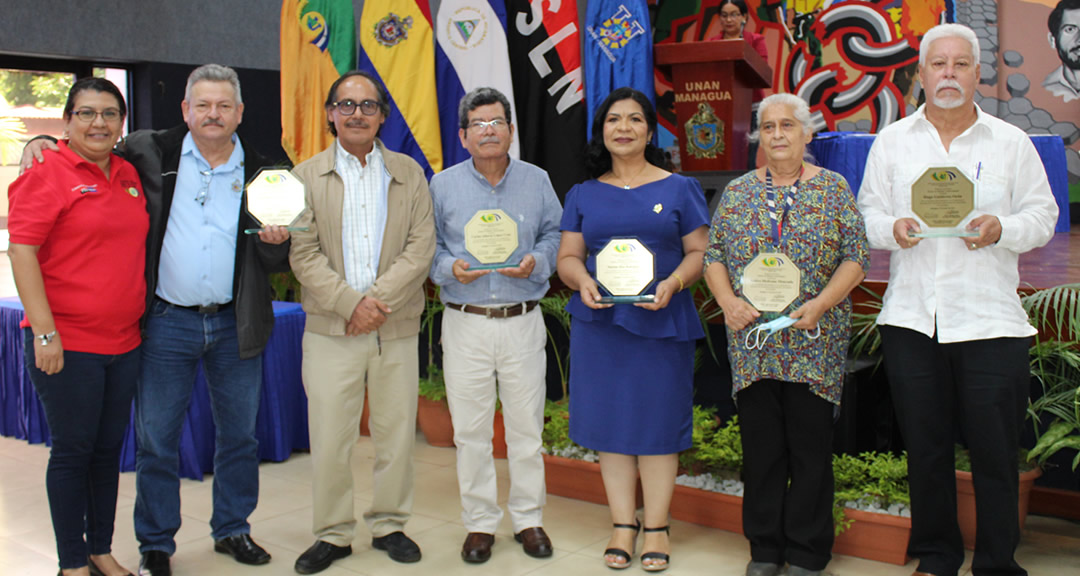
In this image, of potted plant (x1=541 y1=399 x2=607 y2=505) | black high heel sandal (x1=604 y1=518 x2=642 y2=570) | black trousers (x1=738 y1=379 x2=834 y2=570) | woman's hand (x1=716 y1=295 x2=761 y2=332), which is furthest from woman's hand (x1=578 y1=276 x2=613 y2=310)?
potted plant (x1=541 y1=399 x2=607 y2=505)

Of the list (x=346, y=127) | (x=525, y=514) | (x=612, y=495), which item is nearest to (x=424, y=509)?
(x=525, y=514)

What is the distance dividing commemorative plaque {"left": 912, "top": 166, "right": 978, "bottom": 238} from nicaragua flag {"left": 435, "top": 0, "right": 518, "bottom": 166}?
8.15ft

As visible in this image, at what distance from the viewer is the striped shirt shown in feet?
9.04

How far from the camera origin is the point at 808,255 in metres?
2.45

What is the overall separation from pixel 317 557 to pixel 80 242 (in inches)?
48.0

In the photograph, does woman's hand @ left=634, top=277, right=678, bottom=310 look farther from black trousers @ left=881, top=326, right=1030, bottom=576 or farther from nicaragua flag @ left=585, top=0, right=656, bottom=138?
nicaragua flag @ left=585, top=0, right=656, bottom=138

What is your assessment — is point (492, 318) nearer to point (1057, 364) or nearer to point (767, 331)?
point (767, 331)

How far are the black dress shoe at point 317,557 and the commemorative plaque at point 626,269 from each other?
125cm

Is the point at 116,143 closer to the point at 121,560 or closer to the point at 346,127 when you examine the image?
the point at 346,127

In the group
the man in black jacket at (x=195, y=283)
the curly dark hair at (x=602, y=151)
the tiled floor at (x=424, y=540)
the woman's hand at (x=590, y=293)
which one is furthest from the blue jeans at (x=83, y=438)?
the curly dark hair at (x=602, y=151)

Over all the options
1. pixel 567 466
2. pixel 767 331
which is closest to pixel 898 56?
pixel 567 466

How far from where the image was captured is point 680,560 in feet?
9.53

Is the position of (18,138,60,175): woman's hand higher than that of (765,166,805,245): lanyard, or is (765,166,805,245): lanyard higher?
(18,138,60,175): woman's hand

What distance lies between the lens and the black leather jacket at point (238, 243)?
8.60ft
